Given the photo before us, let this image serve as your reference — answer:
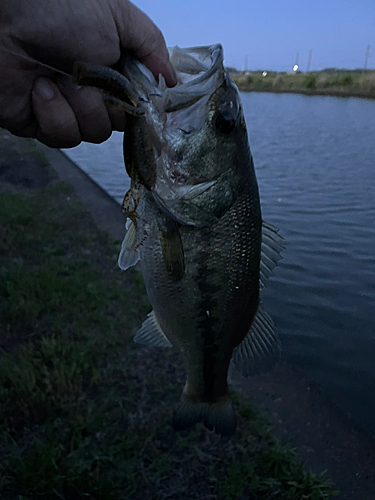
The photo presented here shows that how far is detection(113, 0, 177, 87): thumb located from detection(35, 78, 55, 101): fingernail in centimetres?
41

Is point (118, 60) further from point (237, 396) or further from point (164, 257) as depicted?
point (237, 396)

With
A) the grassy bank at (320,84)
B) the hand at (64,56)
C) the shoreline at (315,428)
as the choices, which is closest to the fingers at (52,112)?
the hand at (64,56)

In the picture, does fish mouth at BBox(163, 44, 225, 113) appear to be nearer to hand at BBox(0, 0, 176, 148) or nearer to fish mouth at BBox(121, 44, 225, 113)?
fish mouth at BBox(121, 44, 225, 113)

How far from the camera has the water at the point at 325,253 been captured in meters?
5.18

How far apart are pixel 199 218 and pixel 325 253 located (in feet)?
22.4

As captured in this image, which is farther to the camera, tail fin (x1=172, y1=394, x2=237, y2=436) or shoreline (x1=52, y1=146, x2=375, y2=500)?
shoreline (x1=52, y1=146, x2=375, y2=500)

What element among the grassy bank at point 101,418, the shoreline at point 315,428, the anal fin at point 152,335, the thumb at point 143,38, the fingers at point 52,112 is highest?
the thumb at point 143,38

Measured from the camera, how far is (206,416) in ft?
7.42

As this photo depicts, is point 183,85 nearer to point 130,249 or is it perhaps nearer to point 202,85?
point 202,85

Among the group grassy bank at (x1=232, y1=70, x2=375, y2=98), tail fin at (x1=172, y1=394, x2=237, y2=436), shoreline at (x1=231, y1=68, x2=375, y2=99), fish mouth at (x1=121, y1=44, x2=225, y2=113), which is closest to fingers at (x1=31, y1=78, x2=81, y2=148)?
fish mouth at (x1=121, y1=44, x2=225, y2=113)

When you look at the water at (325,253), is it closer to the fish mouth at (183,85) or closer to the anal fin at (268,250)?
the anal fin at (268,250)

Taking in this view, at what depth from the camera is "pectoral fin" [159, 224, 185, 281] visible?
5.77 feet

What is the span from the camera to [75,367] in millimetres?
3492

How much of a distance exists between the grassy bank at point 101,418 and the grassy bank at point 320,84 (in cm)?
4444
